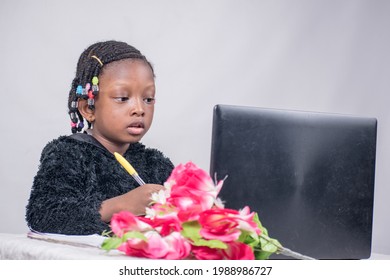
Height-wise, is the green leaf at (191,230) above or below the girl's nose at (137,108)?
below

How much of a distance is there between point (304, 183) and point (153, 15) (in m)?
1.42

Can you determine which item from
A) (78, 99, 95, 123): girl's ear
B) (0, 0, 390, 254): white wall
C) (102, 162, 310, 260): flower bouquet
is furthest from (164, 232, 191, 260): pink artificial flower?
(0, 0, 390, 254): white wall

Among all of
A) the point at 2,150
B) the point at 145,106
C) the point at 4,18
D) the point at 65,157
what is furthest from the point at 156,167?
the point at 4,18

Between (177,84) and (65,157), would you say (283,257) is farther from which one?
(177,84)

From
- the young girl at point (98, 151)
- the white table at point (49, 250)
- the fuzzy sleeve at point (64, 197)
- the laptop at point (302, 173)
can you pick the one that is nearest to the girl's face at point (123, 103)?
the young girl at point (98, 151)

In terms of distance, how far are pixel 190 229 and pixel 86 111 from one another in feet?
3.20

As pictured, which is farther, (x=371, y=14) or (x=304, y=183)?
(x=371, y=14)

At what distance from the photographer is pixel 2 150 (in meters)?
2.30

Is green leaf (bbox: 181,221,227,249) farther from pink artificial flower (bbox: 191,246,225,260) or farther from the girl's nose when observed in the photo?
the girl's nose

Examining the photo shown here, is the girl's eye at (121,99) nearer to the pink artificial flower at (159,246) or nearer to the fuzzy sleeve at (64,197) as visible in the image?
the fuzzy sleeve at (64,197)

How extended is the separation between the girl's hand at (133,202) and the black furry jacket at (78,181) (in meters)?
0.02

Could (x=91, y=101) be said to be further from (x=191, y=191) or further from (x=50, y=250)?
(x=191, y=191)

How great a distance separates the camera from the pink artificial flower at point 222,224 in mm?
967

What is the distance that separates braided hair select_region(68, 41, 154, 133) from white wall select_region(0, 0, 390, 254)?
0.42 m
